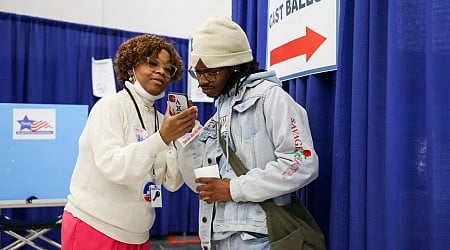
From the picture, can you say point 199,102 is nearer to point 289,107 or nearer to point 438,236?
point 289,107

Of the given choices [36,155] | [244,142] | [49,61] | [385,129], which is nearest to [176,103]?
[244,142]

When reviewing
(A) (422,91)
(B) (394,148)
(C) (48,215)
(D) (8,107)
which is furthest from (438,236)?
(C) (48,215)

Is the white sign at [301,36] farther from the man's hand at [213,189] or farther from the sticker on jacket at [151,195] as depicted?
the sticker on jacket at [151,195]

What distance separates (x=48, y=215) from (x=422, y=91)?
143 inches

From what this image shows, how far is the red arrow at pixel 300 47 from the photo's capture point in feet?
4.80

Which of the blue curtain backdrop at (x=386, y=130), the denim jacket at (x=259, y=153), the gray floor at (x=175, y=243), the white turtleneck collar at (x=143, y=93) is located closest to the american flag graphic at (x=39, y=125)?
the gray floor at (x=175, y=243)

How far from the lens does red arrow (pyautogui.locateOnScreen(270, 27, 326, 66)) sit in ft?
4.80

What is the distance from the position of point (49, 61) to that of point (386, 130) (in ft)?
11.6

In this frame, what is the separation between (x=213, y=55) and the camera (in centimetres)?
125

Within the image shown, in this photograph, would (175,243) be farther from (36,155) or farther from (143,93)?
(143,93)

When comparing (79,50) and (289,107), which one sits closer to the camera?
(289,107)

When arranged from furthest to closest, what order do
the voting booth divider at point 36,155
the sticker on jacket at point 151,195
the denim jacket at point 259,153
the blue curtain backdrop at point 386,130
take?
the voting booth divider at point 36,155 → the sticker on jacket at point 151,195 → the denim jacket at point 259,153 → the blue curtain backdrop at point 386,130

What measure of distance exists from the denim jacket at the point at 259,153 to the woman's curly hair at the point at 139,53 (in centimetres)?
40

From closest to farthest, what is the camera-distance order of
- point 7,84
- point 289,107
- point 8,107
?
point 289,107
point 8,107
point 7,84
